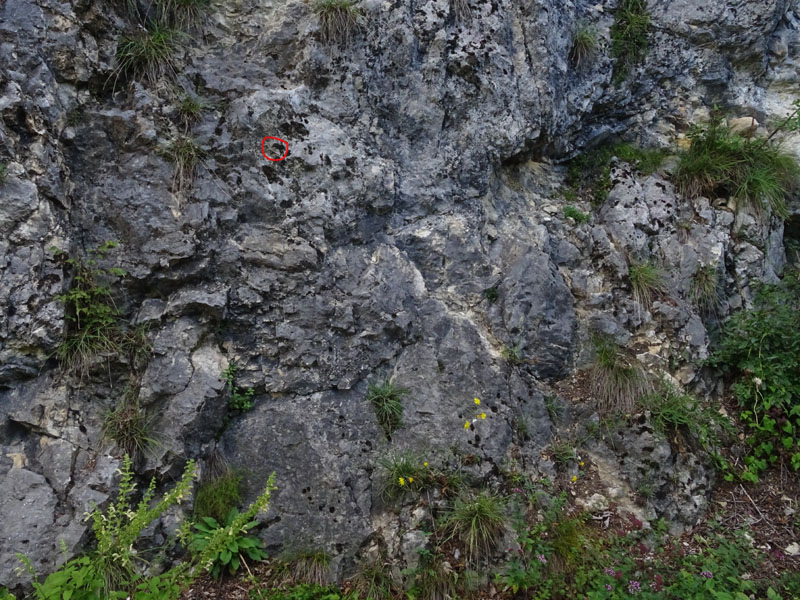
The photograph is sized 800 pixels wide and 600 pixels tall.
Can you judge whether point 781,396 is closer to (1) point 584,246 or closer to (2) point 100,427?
(1) point 584,246

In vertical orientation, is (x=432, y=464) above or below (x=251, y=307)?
below

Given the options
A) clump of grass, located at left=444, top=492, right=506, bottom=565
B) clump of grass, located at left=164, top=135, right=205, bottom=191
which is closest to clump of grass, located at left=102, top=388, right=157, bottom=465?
clump of grass, located at left=164, top=135, right=205, bottom=191

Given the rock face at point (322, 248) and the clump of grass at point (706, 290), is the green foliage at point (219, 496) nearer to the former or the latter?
the rock face at point (322, 248)

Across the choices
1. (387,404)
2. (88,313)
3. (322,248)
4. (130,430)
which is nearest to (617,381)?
(387,404)

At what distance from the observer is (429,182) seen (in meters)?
5.05

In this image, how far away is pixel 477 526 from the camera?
12.6 feet

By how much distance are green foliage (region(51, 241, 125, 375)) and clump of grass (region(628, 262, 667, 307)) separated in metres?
4.63

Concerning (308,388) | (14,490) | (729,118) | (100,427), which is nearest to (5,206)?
(100,427)

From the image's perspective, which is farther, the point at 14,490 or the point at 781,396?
the point at 781,396

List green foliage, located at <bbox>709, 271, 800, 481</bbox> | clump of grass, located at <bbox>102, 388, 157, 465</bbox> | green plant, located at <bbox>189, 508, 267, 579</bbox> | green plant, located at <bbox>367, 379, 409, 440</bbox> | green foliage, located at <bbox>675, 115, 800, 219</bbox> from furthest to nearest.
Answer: green foliage, located at <bbox>675, 115, 800, 219</bbox>
green foliage, located at <bbox>709, 271, 800, 481</bbox>
green plant, located at <bbox>367, 379, 409, 440</bbox>
clump of grass, located at <bbox>102, 388, 157, 465</bbox>
green plant, located at <bbox>189, 508, 267, 579</bbox>

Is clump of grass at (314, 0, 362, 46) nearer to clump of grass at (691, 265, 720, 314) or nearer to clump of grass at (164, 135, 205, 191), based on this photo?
clump of grass at (164, 135, 205, 191)

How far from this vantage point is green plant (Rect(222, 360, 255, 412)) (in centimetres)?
414

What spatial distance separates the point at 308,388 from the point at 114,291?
1689 mm

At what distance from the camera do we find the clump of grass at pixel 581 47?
582cm
